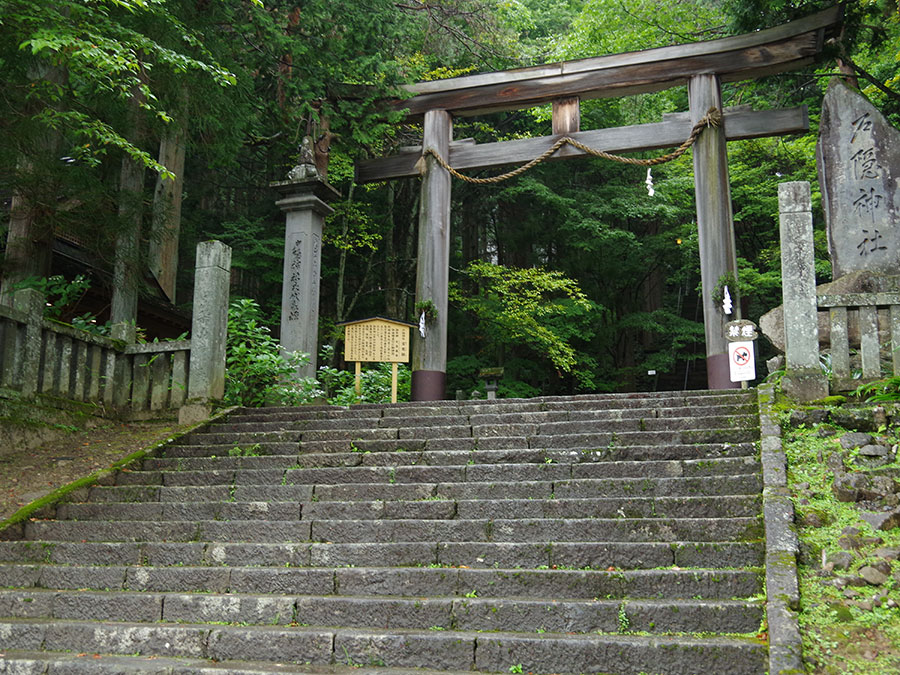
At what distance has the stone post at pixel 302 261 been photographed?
447 inches

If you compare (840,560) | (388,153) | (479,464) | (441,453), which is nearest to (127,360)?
(441,453)

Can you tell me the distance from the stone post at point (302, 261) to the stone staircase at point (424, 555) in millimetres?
4177

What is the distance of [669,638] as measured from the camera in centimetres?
383

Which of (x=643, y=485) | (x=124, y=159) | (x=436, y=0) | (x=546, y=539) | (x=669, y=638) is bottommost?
(x=669, y=638)

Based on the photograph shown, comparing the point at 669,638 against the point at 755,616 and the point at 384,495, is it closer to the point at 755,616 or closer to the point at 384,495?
the point at 755,616

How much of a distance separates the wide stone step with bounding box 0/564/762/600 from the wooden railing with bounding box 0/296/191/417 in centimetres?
308

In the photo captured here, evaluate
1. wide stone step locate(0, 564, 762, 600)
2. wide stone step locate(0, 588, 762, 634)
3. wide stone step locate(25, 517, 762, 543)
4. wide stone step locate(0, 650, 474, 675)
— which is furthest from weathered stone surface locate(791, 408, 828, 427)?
wide stone step locate(0, 650, 474, 675)

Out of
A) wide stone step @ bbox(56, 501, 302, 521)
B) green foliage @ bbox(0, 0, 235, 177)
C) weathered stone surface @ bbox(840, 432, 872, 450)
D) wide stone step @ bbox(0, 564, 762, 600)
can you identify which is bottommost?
wide stone step @ bbox(0, 564, 762, 600)

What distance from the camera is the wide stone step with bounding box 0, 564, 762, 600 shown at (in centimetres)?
424

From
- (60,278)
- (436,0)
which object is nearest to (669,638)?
(60,278)

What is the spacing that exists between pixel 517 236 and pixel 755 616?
1711 centimetres

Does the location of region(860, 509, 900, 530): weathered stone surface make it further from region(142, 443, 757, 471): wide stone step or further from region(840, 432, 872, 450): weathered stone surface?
region(142, 443, 757, 471): wide stone step

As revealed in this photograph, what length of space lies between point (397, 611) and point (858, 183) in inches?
307

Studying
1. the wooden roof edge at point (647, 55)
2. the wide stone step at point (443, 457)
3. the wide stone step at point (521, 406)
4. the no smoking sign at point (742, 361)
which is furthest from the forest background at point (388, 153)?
the no smoking sign at point (742, 361)
